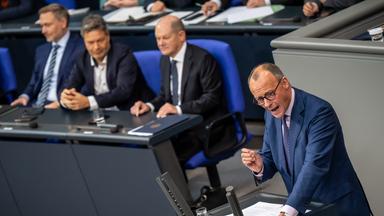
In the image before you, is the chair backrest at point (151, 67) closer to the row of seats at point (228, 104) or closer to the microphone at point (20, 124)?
the row of seats at point (228, 104)

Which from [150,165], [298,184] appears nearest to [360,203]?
[298,184]

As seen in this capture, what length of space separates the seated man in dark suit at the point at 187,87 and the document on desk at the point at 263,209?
187 centimetres

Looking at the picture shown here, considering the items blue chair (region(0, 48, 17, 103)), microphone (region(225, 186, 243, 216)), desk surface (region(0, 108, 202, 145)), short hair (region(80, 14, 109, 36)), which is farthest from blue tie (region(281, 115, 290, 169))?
blue chair (region(0, 48, 17, 103))

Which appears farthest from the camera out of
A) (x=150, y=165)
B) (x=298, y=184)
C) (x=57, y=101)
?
(x=57, y=101)

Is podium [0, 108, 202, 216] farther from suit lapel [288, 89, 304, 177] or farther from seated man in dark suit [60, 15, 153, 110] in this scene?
suit lapel [288, 89, 304, 177]

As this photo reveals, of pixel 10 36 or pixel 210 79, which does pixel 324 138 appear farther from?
pixel 10 36

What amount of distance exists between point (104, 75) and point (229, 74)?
38.9 inches

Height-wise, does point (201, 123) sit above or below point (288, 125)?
below

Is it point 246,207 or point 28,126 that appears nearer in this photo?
point 246,207

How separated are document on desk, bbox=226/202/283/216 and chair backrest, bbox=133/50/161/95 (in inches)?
94.0

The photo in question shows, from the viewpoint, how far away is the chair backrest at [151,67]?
21.7 feet

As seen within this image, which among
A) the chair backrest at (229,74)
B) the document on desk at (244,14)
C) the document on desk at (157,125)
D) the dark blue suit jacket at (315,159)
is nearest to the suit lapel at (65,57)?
the document on desk at (244,14)

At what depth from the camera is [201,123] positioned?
631 centimetres

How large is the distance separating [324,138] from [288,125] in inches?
9.3
